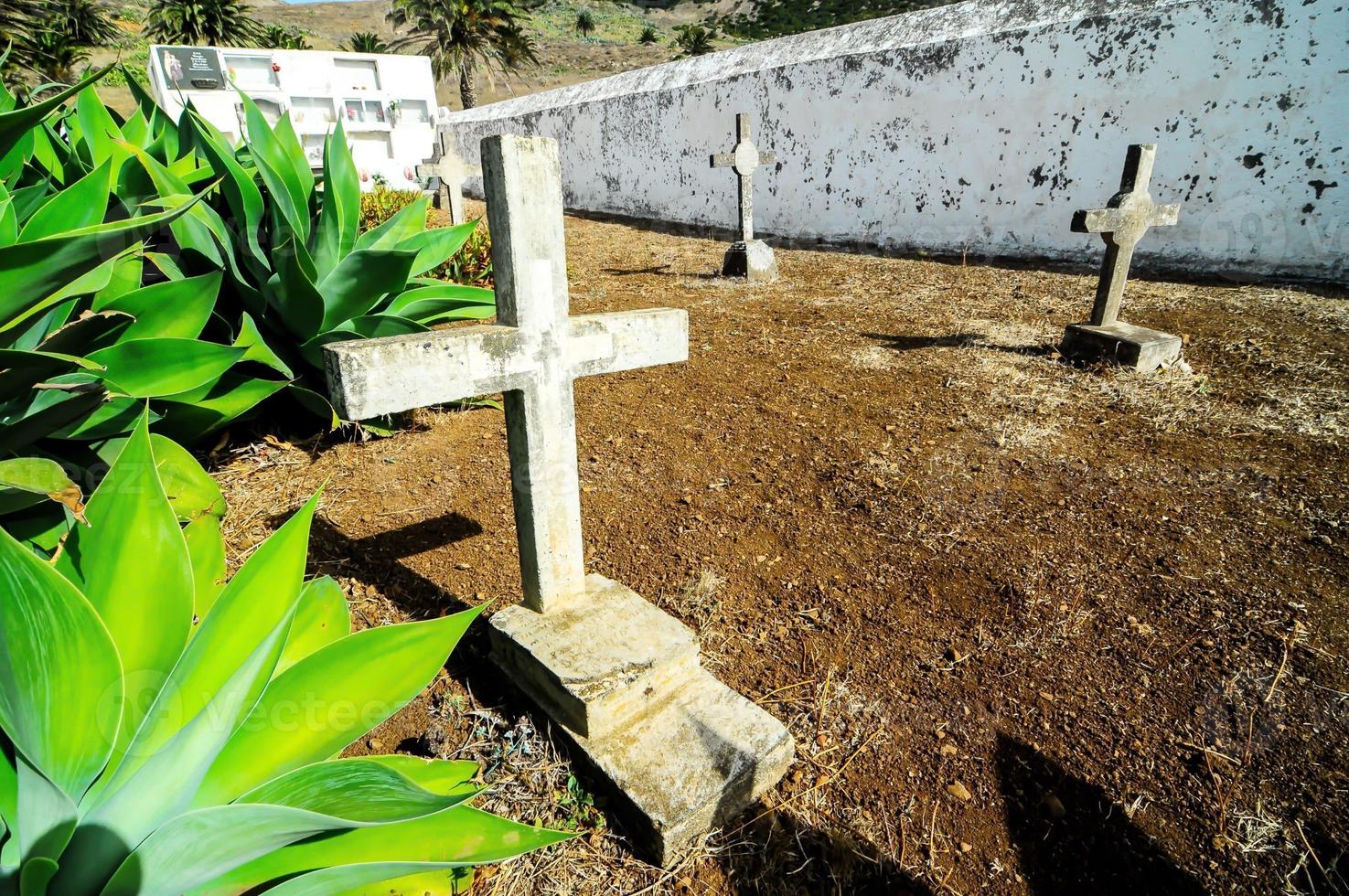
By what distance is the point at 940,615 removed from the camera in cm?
195

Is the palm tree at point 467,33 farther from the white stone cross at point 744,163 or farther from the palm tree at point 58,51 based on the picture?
the white stone cross at point 744,163

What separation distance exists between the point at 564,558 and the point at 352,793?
2.73 ft

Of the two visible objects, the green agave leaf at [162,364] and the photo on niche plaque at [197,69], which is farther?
the photo on niche plaque at [197,69]

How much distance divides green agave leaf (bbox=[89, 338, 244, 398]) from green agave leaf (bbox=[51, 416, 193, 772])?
0.76m

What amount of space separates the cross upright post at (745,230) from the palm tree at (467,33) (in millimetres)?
18445

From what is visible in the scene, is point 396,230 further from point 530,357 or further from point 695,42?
point 695,42

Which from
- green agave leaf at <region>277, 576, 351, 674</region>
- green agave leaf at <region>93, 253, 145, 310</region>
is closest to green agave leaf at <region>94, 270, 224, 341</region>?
green agave leaf at <region>93, 253, 145, 310</region>

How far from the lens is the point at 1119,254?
12.4 feet

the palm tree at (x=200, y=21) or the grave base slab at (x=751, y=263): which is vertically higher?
the palm tree at (x=200, y=21)

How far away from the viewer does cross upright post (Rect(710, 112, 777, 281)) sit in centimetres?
606

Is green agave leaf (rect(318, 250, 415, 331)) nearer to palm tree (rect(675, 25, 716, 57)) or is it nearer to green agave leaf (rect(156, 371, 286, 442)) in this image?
green agave leaf (rect(156, 371, 286, 442))

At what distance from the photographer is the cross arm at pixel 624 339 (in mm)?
1536

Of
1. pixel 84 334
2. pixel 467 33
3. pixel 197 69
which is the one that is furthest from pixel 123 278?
pixel 467 33

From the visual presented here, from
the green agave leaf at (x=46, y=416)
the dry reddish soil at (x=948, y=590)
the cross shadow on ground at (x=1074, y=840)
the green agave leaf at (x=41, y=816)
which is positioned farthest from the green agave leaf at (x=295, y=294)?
the cross shadow on ground at (x=1074, y=840)
